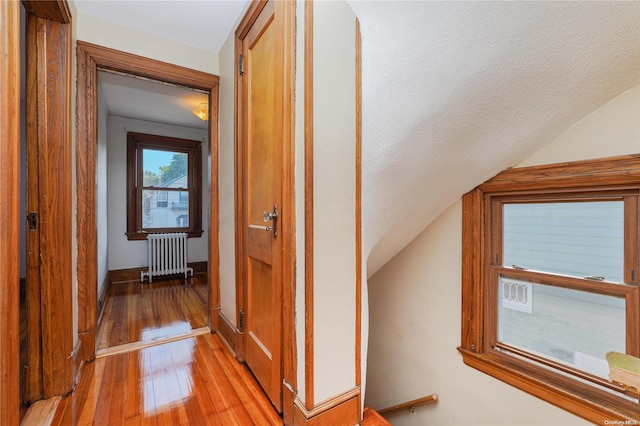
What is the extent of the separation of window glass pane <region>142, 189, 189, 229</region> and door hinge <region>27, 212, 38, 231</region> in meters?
3.11

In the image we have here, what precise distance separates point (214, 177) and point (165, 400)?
1.50 m

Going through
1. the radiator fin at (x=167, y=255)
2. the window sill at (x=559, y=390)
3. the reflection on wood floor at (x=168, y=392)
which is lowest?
the reflection on wood floor at (x=168, y=392)

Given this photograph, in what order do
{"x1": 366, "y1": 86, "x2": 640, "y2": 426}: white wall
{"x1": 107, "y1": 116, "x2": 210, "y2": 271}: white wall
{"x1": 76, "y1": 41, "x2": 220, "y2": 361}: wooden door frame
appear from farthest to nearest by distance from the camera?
{"x1": 107, "y1": 116, "x2": 210, "y2": 271}: white wall < {"x1": 76, "y1": 41, "x2": 220, "y2": 361}: wooden door frame < {"x1": 366, "y1": 86, "x2": 640, "y2": 426}: white wall

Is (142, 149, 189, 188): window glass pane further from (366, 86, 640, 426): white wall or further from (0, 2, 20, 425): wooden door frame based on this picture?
(0, 2, 20, 425): wooden door frame

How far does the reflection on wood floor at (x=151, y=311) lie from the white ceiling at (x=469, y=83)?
2.00 metres

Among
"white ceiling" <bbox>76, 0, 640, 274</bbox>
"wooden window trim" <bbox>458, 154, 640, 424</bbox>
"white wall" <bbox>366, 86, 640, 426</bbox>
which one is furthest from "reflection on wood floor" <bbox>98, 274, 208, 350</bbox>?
"wooden window trim" <bbox>458, 154, 640, 424</bbox>

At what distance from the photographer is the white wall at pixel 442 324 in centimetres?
133

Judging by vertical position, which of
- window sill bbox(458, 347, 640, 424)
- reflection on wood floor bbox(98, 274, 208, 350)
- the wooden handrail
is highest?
window sill bbox(458, 347, 640, 424)

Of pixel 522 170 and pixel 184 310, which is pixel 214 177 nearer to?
pixel 184 310

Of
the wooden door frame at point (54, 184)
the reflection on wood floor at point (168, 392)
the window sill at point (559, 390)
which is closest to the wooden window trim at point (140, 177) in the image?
the reflection on wood floor at point (168, 392)

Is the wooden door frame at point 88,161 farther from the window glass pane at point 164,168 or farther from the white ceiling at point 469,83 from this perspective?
the window glass pane at point 164,168

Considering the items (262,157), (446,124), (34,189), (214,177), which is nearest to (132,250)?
(214,177)

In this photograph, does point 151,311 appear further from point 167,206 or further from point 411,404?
point 411,404

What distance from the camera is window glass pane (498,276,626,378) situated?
1391mm
